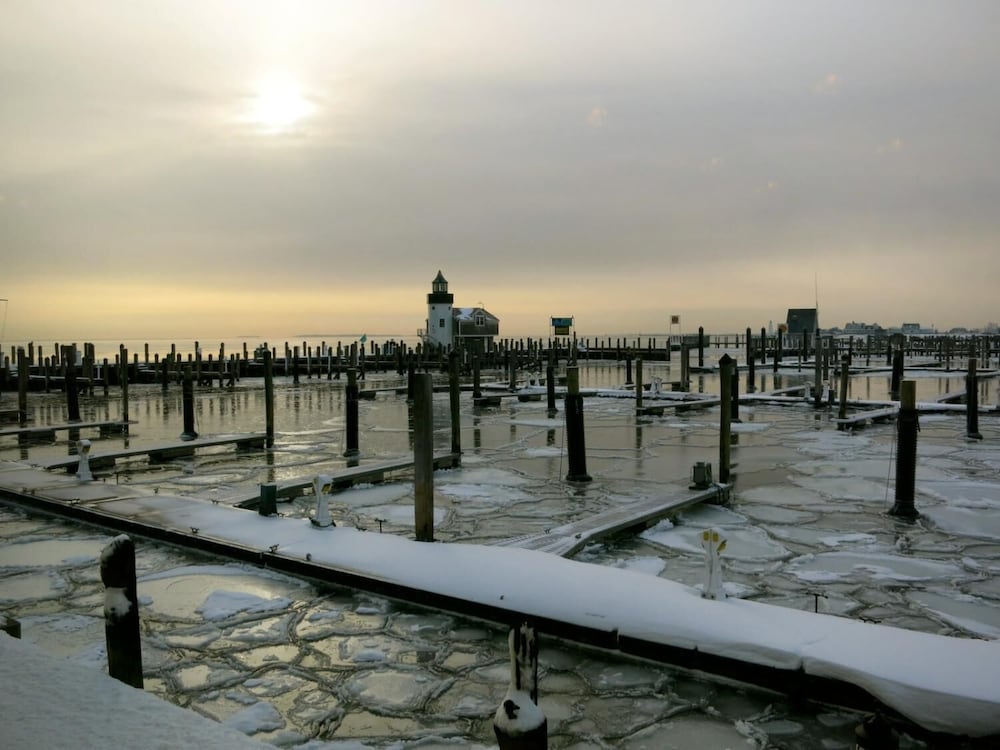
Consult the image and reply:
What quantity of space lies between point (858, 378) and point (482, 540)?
143ft

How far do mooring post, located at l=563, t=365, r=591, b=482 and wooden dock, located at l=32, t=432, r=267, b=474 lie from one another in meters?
8.31

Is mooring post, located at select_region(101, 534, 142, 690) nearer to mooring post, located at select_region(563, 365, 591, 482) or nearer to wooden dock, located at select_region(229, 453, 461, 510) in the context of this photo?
wooden dock, located at select_region(229, 453, 461, 510)

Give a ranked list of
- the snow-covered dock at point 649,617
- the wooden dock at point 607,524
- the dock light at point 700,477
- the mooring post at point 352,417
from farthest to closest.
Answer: the mooring post at point 352,417
the dock light at point 700,477
the wooden dock at point 607,524
the snow-covered dock at point 649,617

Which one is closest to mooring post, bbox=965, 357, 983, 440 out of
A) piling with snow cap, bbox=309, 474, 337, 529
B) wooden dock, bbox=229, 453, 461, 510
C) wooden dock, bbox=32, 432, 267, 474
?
wooden dock, bbox=229, 453, 461, 510

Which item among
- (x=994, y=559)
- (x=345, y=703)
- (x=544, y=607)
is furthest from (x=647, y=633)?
(x=994, y=559)

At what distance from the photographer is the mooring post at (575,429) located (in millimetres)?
13688

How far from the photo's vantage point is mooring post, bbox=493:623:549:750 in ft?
9.96

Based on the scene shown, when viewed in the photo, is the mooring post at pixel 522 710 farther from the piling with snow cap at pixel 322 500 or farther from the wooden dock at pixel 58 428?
the wooden dock at pixel 58 428

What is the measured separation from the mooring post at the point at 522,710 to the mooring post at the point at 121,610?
2628 mm

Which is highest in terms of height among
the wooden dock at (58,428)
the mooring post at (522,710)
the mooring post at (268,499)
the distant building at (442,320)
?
the distant building at (442,320)

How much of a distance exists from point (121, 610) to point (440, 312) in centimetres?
7096

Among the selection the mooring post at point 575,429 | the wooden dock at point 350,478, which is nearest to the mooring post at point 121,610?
the wooden dock at point 350,478

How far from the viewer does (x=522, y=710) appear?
10.1 ft

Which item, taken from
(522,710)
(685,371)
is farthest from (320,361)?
(522,710)
